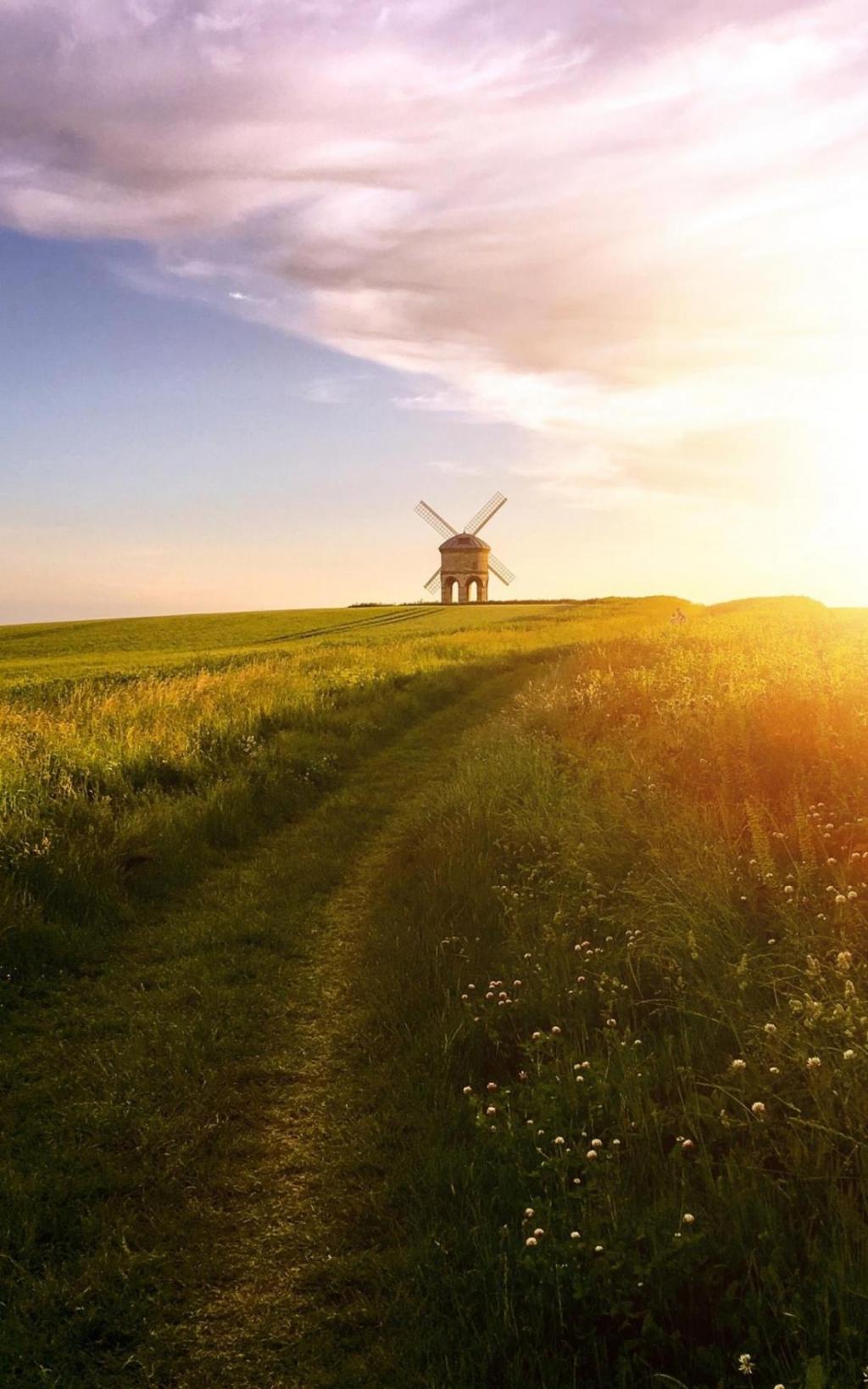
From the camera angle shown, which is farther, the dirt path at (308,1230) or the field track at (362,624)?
the field track at (362,624)

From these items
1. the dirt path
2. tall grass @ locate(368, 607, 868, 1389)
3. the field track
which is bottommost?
the dirt path

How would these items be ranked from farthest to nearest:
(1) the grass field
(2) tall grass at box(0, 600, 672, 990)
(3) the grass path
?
(2) tall grass at box(0, 600, 672, 990) → (3) the grass path → (1) the grass field

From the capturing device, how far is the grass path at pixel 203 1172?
3928 millimetres

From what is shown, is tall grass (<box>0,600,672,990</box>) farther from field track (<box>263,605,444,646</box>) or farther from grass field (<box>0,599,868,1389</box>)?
field track (<box>263,605,444,646</box>)

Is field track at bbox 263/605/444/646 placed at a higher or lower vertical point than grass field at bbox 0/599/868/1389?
higher

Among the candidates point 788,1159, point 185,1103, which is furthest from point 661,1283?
point 185,1103

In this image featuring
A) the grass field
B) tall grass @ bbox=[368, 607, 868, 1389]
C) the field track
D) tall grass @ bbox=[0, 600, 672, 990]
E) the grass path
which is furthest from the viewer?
the field track

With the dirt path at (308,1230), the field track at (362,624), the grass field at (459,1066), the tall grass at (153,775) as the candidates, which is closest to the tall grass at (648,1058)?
the grass field at (459,1066)

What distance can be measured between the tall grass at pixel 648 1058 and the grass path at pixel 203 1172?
35 cm

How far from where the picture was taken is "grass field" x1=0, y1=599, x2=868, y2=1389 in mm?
3789

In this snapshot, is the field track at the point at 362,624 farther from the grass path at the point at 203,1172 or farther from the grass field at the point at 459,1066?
the grass path at the point at 203,1172

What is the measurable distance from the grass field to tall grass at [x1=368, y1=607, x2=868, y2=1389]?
2cm

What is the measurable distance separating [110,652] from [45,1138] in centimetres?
4363

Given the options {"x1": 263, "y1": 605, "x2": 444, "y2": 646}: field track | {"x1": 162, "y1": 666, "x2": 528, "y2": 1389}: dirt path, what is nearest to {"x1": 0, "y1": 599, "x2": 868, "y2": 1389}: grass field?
{"x1": 162, "y1": 666, "x2": 528, "y2": 1389}: dirt path
